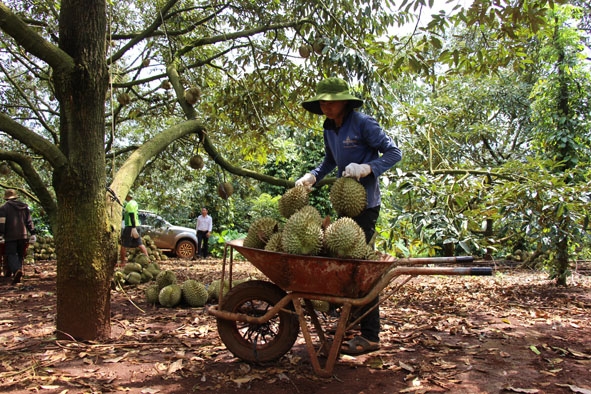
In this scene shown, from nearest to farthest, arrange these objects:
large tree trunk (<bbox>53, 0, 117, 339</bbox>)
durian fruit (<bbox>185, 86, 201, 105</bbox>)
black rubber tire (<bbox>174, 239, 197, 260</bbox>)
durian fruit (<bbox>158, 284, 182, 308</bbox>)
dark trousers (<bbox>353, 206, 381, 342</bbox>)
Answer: dark trousers (<bbox>353, 206, 381, 342</bbox>) < large tree trunk (<bbox>53, 0, 117, 339</bbox>) < durian fruit (<bbox>158, 284, 182, 308</bbox>) < durian fruit (<bbox>185, 86, 201, 105</bbox>) < black rubber tire (<bbox>174, 239, 197, 260</bbox>)

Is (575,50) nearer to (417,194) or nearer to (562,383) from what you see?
(417,194)

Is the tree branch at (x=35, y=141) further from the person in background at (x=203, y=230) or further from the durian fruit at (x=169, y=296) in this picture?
the person in background at (x=203, y=230)

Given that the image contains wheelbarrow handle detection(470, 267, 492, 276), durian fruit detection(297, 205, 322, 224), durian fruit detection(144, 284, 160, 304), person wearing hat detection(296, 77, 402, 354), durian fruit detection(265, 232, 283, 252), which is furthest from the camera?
durian fruit detection(144, 284, 160, 304)

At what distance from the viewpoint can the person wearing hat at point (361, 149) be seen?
135 inches

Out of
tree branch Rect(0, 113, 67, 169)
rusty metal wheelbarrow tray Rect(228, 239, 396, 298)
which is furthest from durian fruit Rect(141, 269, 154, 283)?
rusty metal wheelbarrow tray Rect(228, 239, 396, 298)

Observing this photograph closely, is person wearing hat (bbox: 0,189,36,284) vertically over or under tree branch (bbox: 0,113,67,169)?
under

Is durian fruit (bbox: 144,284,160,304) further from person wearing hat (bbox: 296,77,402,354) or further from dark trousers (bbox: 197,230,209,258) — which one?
dark trousers (bbox: 197,230,209,258)

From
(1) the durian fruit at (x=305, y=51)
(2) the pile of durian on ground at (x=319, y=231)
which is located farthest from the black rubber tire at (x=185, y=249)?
(2) the pile of durian on ground at (x=319, y=231)

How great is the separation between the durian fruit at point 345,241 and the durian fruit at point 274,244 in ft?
1.16

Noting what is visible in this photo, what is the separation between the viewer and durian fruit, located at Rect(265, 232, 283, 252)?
10.3 feet

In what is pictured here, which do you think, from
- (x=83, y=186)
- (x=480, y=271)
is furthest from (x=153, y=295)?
(x=480, y=271)

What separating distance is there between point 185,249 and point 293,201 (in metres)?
12.6

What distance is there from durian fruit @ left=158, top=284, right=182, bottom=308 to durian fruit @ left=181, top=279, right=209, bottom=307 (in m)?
0.08

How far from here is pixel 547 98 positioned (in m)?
8.30
